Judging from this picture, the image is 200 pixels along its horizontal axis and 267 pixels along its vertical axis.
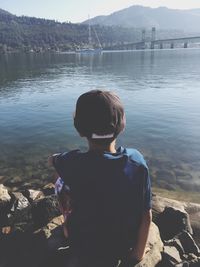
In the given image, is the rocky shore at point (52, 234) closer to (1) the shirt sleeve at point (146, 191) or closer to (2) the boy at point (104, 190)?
(2) the boy at point (104, 190)

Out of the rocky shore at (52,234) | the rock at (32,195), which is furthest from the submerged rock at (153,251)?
the rock at (32,195)

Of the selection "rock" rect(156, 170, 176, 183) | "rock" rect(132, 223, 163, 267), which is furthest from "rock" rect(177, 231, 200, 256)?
"rock" rect(156, 170, 176, 183)

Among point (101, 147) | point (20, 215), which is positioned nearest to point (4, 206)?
point (20, 215)

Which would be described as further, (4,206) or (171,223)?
(4,206)

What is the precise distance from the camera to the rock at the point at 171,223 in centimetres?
791

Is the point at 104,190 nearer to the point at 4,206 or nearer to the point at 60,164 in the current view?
the point at 60,164

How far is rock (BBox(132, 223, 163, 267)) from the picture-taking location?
4.87m

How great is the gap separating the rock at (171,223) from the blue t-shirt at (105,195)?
4.13m

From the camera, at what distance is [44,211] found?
8.70m

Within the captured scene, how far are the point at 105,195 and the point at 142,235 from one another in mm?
784

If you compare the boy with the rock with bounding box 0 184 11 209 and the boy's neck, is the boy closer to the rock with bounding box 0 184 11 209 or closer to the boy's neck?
the boy's neck

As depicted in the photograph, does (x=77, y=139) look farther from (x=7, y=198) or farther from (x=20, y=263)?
(x=20, y=263)

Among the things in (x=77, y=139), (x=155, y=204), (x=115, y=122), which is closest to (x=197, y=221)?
(x=155, y=204)

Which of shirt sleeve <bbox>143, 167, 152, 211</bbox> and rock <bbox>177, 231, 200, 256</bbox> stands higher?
shirt sleeve <bbox>143, 167, 152, 211</bbox>
